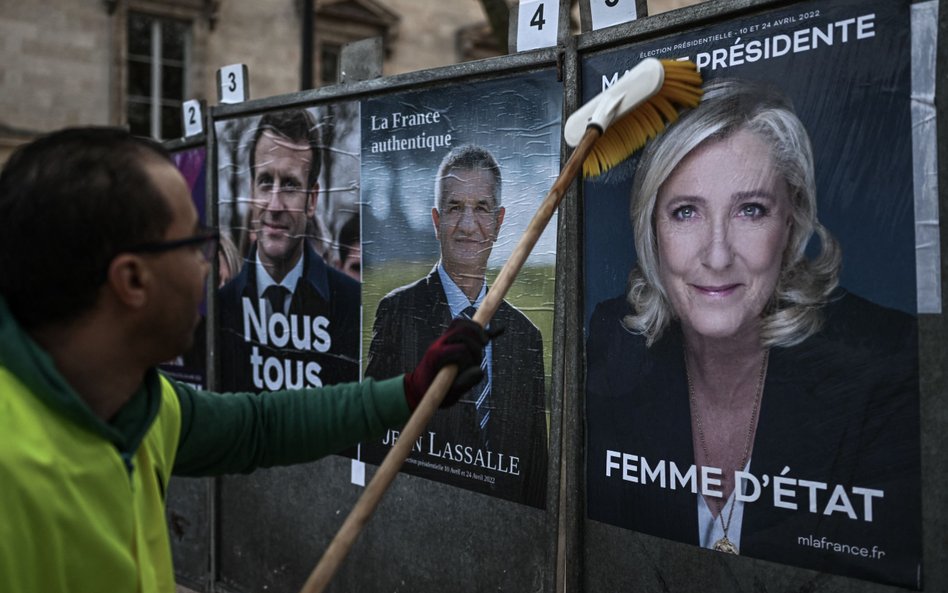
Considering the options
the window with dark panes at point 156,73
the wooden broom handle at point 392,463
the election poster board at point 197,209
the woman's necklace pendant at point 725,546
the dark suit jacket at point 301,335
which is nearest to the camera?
the wooden broom handle at point 392,463

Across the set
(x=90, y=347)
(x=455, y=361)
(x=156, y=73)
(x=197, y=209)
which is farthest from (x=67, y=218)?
(x=156, y=73)

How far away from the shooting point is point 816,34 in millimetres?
2758

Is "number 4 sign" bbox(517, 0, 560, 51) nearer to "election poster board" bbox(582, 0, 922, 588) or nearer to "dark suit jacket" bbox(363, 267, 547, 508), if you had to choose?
"election poster board" bbox(582, 0, 922, 588)

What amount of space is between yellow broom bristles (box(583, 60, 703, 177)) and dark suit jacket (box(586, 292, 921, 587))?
0.48 metres

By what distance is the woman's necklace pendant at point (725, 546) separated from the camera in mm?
2988

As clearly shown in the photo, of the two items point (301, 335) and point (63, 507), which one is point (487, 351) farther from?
point (63, 507)

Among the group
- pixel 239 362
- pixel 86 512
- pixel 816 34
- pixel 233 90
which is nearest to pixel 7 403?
pixel 86 512

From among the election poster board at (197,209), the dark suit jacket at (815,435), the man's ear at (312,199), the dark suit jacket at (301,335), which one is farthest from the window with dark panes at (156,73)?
the dark suit jacket at (815,435)

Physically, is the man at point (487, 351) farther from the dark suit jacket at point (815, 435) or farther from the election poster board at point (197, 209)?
the election poster board at point (197, 209)

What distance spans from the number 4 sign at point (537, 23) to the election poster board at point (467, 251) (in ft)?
0.38

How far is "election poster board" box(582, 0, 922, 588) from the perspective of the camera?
8.57 feet

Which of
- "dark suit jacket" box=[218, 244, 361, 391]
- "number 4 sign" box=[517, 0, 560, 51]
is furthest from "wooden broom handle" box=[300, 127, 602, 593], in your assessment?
"dark suit jacket" box=[218, 244, 361, 391]

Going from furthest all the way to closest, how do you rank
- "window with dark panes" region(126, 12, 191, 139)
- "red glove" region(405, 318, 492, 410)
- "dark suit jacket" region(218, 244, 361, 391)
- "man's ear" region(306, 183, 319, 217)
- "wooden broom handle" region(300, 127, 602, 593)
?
"window with dark panes" region(126, 12, 191, 139) → "man's ear" region(306, 183, 319, 217) → "dark suit jacket" region(218, 244, 361, 391) → "red glove" region(405, 318, 492, 410) → "wooden broom handle" region(300, 127, 602, 593)

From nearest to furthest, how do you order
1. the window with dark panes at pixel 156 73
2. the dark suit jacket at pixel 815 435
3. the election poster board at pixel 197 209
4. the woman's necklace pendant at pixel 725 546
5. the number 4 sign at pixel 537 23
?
the dark suit jacket at pixel 815 435 → the woman's necklace pendant at pixel 725 546 → the number 4 sign at pixel 537 23 → the election poster board at pixel 197 209 → the window with dark panes at pixel 156 73
